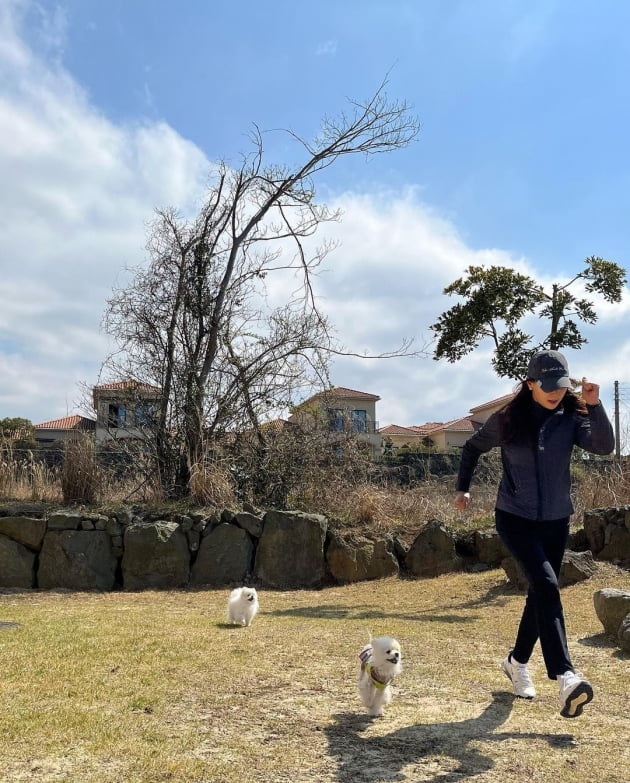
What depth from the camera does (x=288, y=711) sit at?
3.65 meters

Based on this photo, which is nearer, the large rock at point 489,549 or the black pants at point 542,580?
the black pants at point 542,580

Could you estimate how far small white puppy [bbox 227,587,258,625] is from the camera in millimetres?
6500

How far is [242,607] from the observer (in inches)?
257

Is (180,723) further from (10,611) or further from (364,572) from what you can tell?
(364,572)

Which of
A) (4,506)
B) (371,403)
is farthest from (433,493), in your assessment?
(371,403)

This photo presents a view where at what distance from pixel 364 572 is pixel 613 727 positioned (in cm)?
696

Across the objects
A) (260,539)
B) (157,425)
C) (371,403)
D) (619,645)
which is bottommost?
(619,645)

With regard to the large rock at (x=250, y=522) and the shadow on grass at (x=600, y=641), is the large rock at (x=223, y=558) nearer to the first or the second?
the large rock at (x=250, y=522)

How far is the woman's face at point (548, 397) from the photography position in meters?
3.63

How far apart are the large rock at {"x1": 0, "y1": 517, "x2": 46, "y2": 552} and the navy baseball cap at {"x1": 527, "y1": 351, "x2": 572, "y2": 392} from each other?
316 inches

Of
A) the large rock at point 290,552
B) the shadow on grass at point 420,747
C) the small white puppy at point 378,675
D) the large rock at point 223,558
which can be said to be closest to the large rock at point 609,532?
the large rock at point 290,552

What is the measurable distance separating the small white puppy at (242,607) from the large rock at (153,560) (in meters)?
3.37

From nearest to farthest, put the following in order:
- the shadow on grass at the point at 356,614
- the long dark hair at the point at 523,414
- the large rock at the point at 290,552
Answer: the long dark hair at the point at 523,414 < the shadow on grass at the point at 356,614 < the large rock at the point at 290,552

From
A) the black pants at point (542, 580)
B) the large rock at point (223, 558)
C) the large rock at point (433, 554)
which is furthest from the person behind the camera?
the large rock at point (433, 554)
